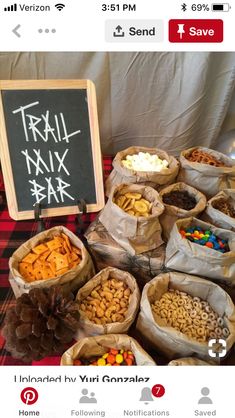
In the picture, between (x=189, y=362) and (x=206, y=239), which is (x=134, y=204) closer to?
(x=206, y=239)

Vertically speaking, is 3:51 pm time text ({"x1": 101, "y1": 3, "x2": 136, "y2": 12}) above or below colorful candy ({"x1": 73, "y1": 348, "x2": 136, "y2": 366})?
above

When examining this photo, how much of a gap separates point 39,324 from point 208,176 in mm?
529

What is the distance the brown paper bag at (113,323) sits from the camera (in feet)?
1.77

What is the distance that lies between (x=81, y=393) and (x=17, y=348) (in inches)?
4.7

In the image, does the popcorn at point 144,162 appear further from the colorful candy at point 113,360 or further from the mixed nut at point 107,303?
the colorful candy at point 113,360

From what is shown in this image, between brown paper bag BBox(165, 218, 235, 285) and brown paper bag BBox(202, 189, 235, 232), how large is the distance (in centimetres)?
4

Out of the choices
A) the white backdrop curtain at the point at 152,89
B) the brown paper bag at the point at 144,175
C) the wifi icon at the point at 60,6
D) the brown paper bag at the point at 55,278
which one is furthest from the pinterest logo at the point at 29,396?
the white backdrop curtain at the point at 152,89

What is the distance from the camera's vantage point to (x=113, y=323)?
544mm

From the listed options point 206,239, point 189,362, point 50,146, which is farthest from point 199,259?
A: point 50,146

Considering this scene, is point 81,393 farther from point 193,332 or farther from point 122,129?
point 122,129

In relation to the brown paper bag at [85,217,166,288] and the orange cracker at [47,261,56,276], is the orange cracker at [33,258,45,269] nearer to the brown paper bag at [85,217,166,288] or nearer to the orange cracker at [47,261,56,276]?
the orange cracker at [47,261,56,276]

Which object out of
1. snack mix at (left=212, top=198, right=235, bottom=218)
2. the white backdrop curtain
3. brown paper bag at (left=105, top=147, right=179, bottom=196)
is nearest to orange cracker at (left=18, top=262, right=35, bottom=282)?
brown paper bag at (left=105, top=147, right=179, bottom=196)

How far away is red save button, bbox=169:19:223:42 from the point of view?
21.2 inches

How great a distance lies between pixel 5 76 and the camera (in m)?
0.88
